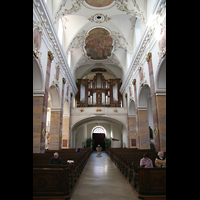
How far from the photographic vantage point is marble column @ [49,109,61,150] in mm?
12961

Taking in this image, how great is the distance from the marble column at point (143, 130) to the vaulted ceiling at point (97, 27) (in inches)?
212

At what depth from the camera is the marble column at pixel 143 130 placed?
13336 millimetres

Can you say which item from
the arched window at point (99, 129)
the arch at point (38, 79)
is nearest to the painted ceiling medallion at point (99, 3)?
the arch at point (38, 79)

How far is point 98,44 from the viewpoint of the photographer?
17125 mm

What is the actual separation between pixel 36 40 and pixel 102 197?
707 cm

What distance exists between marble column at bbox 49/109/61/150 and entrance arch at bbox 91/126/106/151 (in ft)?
44.4

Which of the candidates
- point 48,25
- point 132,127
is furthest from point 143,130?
point 48,25

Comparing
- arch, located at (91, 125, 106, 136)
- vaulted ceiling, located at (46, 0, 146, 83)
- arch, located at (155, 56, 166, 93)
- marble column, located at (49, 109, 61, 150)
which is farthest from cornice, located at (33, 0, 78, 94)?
arch, located at (91, 125, 106, 136)

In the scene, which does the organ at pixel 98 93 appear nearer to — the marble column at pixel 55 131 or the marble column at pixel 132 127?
the marble column at pixel 132 127

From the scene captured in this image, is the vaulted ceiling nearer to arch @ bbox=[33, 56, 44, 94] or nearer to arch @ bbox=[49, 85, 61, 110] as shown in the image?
arch @ bbox=[49, 85, 61, 110]

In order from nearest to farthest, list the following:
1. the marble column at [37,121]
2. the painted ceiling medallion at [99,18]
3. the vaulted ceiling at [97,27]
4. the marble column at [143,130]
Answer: the marble column at [37,121] → the vaulted ceiling at [97,27] → the painted ceiling medallion at [99,18] → the marble column at [143,130]
